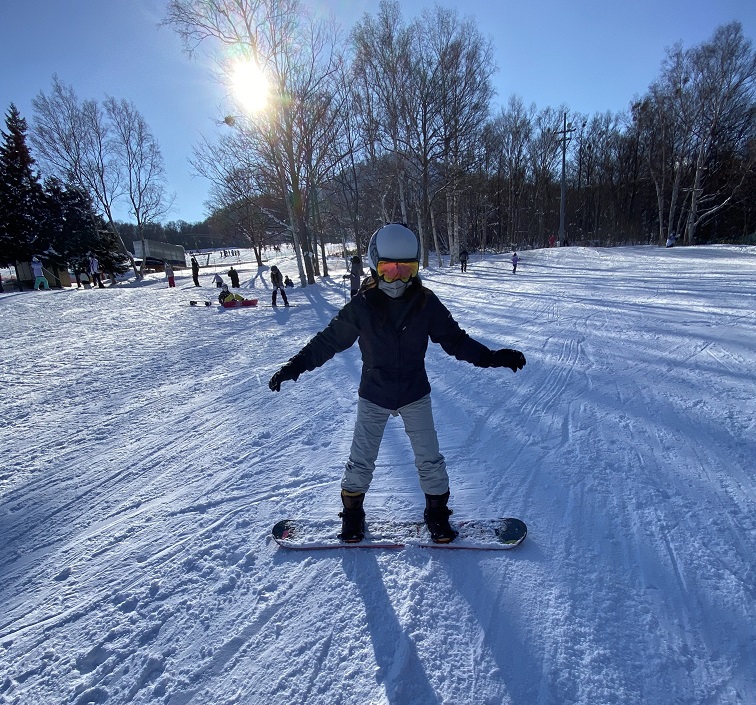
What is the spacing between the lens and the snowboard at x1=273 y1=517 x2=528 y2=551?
226 centimetres

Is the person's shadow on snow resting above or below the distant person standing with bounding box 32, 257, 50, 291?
below

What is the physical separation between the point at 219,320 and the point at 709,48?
32.1 metres

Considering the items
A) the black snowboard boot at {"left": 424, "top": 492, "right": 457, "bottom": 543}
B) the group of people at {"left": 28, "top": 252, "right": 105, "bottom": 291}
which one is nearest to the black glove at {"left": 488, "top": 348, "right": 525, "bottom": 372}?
the black snowboard boot at {"left": 424, "top": 492, "right": 457, "bottom": 543}

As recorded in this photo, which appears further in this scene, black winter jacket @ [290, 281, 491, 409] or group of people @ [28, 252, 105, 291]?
group of people @ [28, 252, 105, 291]

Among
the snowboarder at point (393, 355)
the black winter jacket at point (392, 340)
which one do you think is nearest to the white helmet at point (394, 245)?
the snowboarder at point (393, 355)

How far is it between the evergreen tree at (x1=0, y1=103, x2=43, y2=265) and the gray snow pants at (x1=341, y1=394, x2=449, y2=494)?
1142 inches

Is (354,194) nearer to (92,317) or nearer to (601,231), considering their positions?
(92,317)

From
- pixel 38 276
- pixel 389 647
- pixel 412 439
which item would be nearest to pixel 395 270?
pixel 412 439

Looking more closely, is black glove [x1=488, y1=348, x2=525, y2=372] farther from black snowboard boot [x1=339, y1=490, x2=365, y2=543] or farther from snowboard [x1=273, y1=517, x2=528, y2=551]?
black snowboard boot [x1=339, y1=490, x2=365, y2=543]

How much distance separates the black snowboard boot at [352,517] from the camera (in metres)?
2.39

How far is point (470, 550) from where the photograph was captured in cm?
225

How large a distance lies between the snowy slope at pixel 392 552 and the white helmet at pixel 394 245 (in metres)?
1.71

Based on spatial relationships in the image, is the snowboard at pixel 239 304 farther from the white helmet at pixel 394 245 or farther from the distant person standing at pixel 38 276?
the distant person standing at pixel 38 276

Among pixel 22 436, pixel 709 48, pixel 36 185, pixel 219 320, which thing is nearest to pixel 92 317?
pixel 219 320
